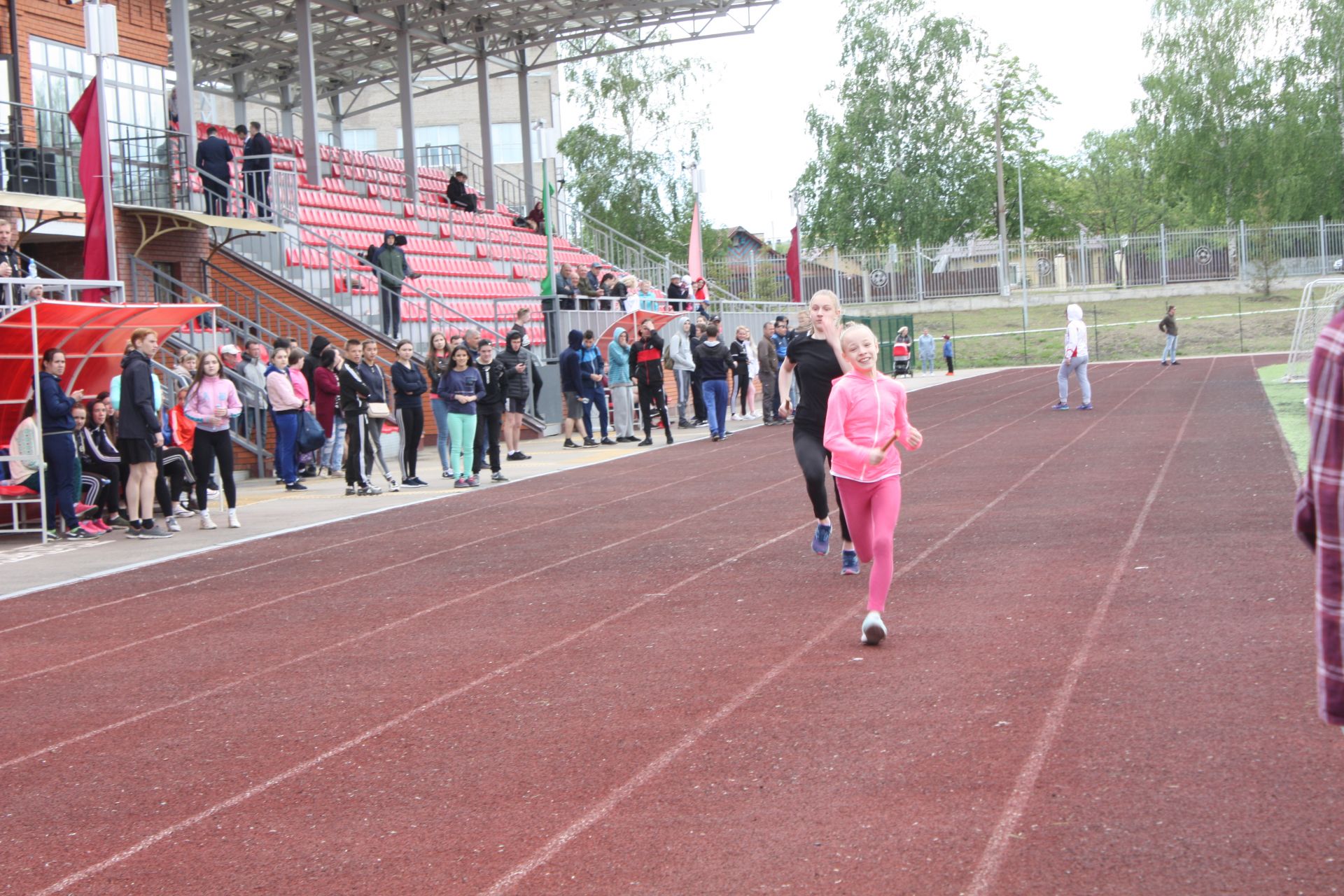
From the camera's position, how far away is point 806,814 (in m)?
4.88

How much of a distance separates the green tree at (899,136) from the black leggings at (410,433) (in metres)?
49.7

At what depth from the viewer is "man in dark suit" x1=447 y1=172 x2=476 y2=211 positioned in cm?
3678

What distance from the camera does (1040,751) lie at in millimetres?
5418

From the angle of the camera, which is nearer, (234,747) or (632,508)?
(234,747)

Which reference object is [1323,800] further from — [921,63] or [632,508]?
[921,63]

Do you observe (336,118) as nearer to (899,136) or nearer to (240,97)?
(240,97)

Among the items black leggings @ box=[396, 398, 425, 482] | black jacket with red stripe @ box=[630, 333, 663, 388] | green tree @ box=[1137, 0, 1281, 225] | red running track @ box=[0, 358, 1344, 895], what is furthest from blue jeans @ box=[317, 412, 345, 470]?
green tree @ box=[1137, 0, 1281, 225]

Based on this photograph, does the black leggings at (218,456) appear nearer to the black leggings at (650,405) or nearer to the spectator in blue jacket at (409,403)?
the spectator in blue jacket at (409,403)

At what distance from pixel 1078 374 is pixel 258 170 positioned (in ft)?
52.5

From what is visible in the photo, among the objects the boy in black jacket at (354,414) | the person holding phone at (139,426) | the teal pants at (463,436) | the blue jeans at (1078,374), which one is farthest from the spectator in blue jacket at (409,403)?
the blue jeans at (1078,374)

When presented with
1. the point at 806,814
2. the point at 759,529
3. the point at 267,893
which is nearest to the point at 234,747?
the point at 267,893

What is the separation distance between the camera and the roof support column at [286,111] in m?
42.8

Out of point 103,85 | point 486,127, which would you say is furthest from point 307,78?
point 103,85

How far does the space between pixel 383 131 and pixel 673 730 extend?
66074 mm
